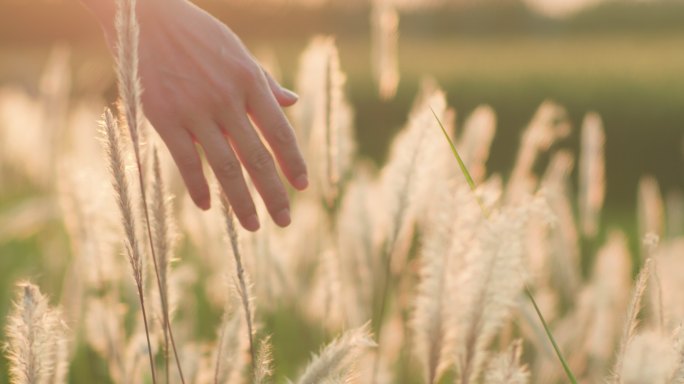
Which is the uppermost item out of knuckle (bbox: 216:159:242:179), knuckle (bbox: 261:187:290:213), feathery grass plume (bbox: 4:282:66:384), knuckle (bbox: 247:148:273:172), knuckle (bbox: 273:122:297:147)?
knuckle (bbox: 273:122:297:147)

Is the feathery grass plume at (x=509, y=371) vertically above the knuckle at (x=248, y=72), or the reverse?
the knuckle at (x=248, y=72)

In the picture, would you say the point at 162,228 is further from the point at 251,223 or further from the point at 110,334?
the point at 110,334

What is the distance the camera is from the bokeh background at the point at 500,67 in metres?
5.14

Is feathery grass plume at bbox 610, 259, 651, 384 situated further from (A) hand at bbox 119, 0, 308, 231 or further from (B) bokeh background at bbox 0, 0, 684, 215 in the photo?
(B) bokeh background at bbox 0, 0, 684, 215

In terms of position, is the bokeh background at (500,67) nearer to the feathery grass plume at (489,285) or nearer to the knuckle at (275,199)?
the knuckle at (275,199)

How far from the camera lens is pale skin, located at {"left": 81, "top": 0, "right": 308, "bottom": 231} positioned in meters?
1.01

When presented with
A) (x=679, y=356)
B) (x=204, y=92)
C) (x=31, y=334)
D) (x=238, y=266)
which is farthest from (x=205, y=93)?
(x=679, y=356)

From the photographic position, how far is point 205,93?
3.31ft

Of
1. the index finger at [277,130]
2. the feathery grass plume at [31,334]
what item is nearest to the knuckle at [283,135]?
the index finger at [277,130]

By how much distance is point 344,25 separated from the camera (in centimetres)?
884

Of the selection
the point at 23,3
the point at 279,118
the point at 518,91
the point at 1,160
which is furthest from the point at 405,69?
the point at 23,3

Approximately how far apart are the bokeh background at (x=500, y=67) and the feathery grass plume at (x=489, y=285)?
3.52ft

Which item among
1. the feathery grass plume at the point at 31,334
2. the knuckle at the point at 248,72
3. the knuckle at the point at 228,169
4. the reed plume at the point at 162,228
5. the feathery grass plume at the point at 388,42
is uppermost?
the feathery grass plume at the point at 388,42

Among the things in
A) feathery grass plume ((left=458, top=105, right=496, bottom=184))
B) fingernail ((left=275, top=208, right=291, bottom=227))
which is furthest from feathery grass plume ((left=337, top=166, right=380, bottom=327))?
fingernail ((left=275, top=208, right=291, bottom=227))
